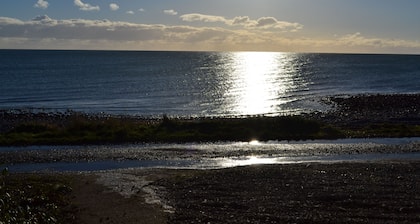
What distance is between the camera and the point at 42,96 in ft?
264

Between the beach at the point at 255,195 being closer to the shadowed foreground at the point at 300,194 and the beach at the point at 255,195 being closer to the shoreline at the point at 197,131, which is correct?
the shadowed foreground at the point at 300,194

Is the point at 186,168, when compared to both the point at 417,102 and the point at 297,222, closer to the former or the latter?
the point at 297,222

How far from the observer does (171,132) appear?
137 feet

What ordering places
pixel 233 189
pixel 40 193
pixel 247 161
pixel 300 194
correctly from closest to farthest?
pixel 300 194
pixel 40 193
pixel 233 189
pixel 247 161

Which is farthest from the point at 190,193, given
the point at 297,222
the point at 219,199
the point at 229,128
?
the point at 229,128

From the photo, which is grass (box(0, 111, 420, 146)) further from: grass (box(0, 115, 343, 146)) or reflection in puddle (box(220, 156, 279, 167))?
reflection in puddle (box(220, 156, 279, 167))

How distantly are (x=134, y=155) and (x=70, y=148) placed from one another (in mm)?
6009

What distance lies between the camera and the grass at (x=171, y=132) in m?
39.6

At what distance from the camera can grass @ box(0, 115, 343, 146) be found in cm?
3962

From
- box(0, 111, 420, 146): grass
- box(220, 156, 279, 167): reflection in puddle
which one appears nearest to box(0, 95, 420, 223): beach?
box(220, 156, 279, 167): reflection in puddle

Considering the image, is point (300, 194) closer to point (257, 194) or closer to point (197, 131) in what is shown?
point (257, 194)

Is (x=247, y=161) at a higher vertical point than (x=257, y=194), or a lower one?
lower

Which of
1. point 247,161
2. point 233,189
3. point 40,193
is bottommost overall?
point 247,161

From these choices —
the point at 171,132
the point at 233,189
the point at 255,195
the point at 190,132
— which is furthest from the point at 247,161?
the point at 171,132
